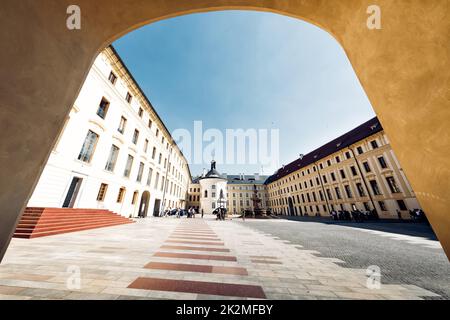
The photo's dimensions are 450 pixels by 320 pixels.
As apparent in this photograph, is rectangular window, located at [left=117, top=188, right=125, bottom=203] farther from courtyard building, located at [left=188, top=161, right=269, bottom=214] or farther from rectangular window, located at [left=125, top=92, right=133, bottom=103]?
courtyard building, located at [left=188, top=161, right=269, bottom=214]

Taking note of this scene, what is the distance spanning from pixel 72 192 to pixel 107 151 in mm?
3566

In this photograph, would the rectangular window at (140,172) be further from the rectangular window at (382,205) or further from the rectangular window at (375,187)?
the rectangular window at (382,205)

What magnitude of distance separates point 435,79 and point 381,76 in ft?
1.83

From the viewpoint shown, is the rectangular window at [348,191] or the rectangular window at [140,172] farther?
the rectangular window at [348,191]

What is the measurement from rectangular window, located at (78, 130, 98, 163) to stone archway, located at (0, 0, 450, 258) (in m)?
10.8

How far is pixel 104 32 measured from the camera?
2.34m

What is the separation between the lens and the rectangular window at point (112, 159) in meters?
12.6

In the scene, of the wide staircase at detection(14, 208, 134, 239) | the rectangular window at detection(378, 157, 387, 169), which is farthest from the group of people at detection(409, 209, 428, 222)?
the wide staircase at detection(14, 208, 134, 239)

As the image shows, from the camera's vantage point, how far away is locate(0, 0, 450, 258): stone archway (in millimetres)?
1415

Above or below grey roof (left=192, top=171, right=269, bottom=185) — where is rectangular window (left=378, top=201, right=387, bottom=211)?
below

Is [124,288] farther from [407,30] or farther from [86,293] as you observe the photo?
[407,30]

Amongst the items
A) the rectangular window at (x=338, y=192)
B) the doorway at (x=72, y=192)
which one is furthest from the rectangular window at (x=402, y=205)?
the doorway at (x=72, y=192)

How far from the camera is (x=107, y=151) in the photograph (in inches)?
479
